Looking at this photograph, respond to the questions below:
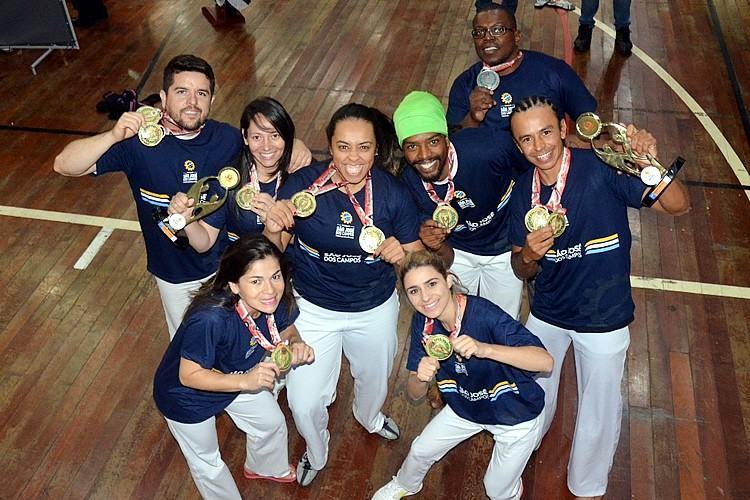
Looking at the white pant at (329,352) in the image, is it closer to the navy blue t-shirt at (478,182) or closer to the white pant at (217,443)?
the white pant at (217,443)

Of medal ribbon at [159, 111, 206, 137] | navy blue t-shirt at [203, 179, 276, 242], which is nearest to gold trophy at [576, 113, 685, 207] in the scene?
navy blue t-shirt at [203, 179, 276, 242]

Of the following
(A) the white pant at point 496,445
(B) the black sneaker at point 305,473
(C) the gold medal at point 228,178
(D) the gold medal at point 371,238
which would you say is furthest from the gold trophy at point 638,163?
(B) the black sneaker at point 305,473

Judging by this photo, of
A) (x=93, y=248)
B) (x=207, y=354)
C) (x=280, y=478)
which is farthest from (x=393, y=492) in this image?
(x=93, y=248)

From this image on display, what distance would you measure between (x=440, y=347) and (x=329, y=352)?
1.04 metres

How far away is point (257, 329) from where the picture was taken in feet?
12.6

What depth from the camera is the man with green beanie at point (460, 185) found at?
4.11 meters

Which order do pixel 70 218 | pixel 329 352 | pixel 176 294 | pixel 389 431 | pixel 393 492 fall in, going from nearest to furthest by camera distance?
1. pixel 329 352
2. pixel 393 492
3. pixel 176 294
4. pixel 389 431
5. pixel 70 218

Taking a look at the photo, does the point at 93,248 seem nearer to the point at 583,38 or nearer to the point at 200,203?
the point at 200,203

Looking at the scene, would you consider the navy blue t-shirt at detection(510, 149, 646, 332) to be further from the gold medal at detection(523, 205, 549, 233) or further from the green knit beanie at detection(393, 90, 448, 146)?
the green knit beanie at detection(393, 90, 448, 146)

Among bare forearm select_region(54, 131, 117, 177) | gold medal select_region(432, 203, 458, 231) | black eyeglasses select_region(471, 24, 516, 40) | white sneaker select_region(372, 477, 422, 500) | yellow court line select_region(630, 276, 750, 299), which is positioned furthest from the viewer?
yellow court line select_region(630, 276, 750, 299)

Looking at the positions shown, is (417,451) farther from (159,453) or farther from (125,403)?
(125,403)

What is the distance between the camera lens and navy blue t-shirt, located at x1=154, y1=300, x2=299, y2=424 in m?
3.63

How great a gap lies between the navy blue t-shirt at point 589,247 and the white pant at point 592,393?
3.7 inches

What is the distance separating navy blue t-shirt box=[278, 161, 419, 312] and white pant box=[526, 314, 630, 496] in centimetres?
95
